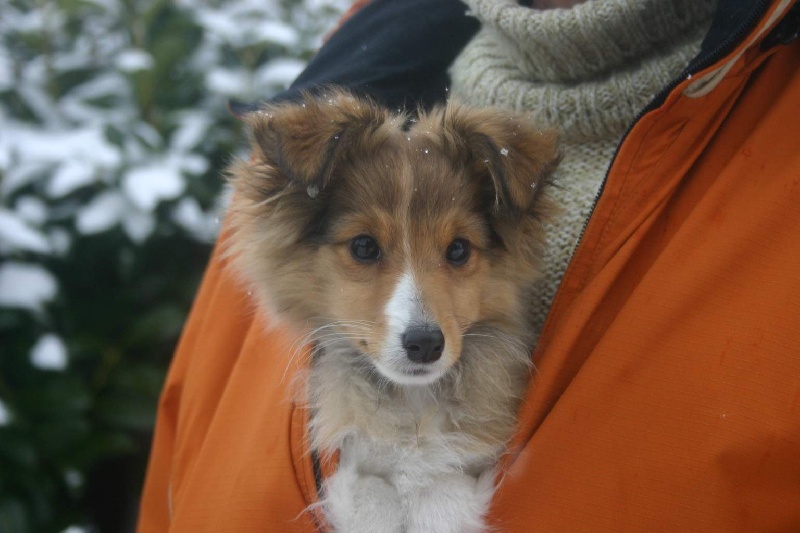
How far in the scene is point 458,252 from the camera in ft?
6.82

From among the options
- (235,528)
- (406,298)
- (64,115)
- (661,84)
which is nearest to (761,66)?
(661,84)

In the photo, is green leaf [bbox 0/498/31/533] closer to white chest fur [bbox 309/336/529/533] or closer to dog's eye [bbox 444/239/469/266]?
white chest fur [bbox 309/336/529/533]

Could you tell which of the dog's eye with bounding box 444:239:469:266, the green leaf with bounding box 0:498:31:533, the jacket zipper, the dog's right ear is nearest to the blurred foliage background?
the green leaf with bounding box 0:498:31:533

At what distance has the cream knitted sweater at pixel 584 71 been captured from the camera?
6.81 feet

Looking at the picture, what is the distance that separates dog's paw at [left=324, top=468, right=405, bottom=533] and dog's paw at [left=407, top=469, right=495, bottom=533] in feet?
0.15

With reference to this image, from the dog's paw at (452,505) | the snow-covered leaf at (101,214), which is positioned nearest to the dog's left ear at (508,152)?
the dog's paw at (452,505)

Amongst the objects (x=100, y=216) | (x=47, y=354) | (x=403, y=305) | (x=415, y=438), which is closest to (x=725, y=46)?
(x=403, y=305)

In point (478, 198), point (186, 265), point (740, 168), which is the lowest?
point (186, 265)

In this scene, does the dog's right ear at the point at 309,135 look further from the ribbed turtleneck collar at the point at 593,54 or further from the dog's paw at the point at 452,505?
the dog's paw at the point at 452,505

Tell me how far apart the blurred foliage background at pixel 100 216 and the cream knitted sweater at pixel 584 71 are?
6.62 ft

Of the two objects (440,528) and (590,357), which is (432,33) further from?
(440,528)

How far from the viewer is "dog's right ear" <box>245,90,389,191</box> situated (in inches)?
75.0

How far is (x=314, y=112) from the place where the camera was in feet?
6.45

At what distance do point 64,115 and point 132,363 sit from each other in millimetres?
1329
